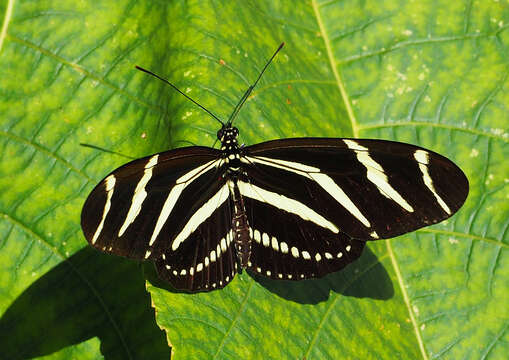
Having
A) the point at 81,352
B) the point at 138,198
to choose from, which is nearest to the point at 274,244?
the point at 138,198

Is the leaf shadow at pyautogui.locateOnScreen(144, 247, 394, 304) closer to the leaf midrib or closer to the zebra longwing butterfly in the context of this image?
the zebra longwing butterfly

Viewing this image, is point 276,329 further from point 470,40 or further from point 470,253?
point 470,40

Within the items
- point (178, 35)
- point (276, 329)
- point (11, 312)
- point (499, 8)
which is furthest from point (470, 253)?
point (11, 312)

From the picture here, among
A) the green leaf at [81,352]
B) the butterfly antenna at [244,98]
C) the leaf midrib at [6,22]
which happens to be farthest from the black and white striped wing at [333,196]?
the leaf midrib at [6,22]

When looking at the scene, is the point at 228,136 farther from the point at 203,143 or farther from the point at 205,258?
the point at 205,258

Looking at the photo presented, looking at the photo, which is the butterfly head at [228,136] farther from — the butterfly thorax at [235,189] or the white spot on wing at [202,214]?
the white spot on wing at [202,214]

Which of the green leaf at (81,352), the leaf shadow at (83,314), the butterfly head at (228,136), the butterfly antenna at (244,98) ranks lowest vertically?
the green leaf at (81,352)
